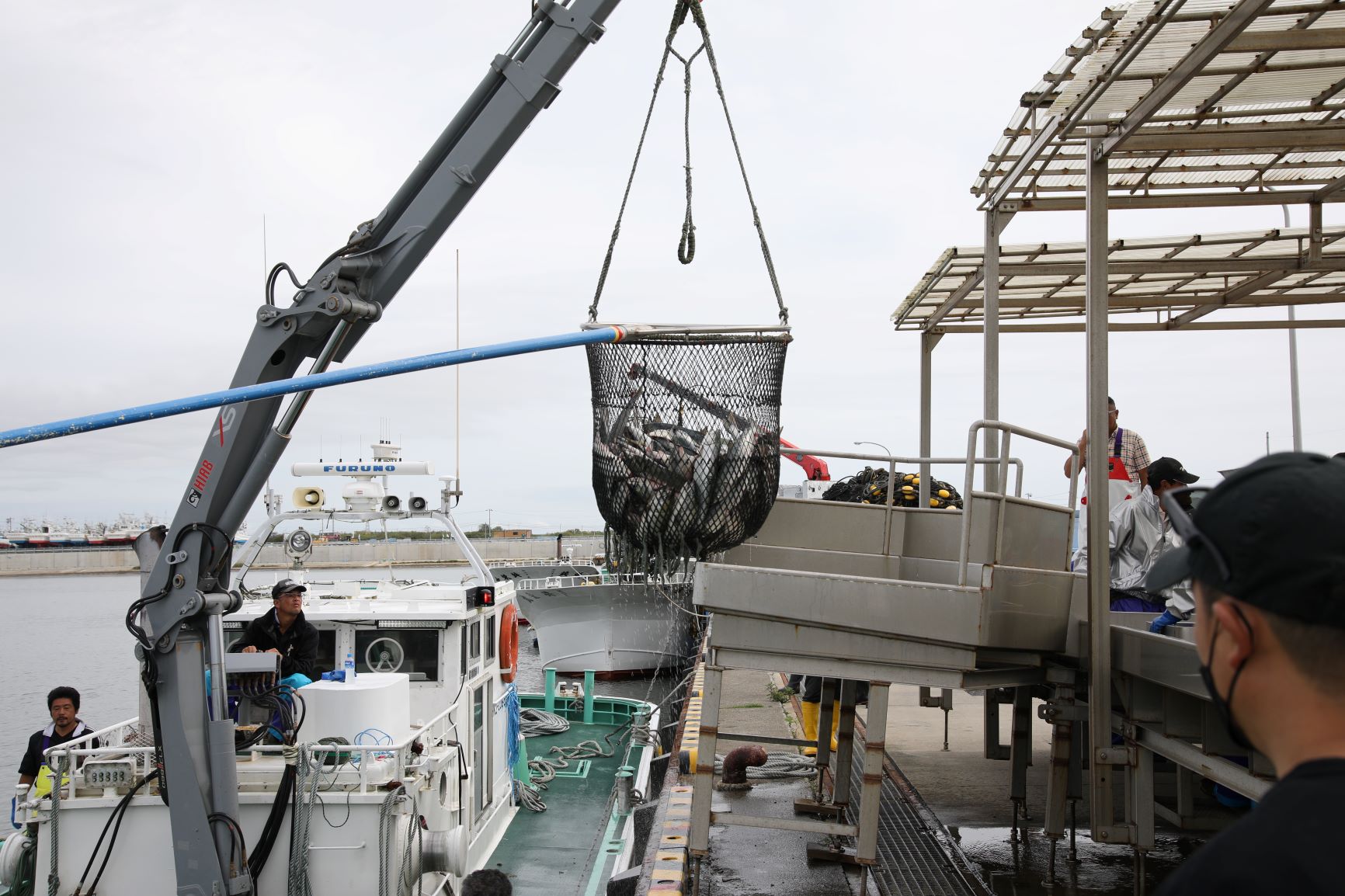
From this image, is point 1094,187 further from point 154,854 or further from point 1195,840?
point 154,854

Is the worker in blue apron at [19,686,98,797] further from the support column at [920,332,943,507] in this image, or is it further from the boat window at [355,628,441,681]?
the support column at [920,332,943,507]

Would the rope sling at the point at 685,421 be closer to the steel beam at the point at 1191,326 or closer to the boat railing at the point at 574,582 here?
the steel beam at the point at 1191,326

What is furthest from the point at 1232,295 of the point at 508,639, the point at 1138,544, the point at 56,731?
the point at 56,731

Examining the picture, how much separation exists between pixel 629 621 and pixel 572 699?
10161 mm

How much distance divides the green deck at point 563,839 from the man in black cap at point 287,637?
3.10m

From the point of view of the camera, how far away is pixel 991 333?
8.75 m

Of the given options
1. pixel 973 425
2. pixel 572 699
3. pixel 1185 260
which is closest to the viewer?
pixel 973 425

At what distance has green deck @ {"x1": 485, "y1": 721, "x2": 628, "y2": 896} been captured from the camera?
32.7 feet

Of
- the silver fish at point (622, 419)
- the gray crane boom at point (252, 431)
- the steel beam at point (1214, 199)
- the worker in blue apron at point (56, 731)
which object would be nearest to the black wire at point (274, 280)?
the gray crane boom at point (252, 431)

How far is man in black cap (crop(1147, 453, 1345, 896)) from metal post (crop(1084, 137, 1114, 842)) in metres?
4.76

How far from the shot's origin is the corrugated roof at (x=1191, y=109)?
205 inches

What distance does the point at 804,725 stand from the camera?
383 inches

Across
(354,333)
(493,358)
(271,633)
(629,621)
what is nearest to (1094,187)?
(493,358)

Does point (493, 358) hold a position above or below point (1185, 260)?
below
